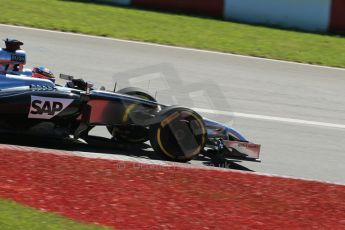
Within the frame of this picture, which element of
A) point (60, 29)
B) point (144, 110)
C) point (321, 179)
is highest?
point (60, 29)

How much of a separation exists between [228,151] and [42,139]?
2.25 metres

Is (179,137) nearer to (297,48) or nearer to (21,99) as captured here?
(21,99)

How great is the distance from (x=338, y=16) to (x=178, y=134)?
11628mm

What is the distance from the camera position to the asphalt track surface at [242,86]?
9.66 metres

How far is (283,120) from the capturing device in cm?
1145

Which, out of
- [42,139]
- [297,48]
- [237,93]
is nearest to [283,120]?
[237,93]

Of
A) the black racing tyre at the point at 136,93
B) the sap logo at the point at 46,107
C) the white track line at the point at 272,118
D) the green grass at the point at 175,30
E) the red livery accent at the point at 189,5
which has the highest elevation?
the red livery accent at the point at 189,5

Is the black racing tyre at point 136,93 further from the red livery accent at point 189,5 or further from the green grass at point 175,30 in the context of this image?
the red livery accent at point 189,5

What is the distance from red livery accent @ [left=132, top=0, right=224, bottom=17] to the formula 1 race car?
10582 mm

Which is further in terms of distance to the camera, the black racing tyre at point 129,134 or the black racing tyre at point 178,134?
the black racing tyre at point 129,134

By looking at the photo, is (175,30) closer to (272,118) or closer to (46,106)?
(272,118)

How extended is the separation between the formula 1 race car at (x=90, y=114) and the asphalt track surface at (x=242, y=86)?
1.33 feet

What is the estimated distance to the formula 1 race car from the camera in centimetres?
762

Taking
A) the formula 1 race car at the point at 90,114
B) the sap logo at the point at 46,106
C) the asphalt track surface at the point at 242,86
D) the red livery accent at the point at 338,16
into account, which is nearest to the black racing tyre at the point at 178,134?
the formula 1 race car at the point at 90,114
